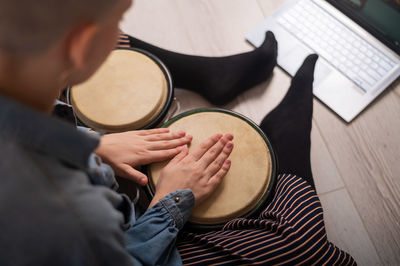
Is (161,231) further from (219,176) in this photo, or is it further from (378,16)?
(378,16)

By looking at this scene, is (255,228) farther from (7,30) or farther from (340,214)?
(7,30)

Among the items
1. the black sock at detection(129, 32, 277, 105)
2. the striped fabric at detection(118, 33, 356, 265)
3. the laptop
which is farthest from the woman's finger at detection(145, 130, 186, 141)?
the laptop

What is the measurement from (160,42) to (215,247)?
83cm

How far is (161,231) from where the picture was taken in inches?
25.9

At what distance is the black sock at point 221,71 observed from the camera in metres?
1.04

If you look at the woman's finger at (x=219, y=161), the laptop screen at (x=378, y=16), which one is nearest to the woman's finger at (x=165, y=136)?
the woman's finger at (x=219, y=161)

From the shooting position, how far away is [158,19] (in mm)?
1278

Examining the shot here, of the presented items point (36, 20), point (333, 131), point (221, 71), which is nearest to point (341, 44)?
point (333, 131)

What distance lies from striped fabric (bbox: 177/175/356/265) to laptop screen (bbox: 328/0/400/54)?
2.26 feet

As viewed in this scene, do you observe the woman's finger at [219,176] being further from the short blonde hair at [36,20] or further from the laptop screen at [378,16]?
the laptop screen at [378,16]

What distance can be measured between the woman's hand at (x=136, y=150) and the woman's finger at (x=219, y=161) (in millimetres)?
83

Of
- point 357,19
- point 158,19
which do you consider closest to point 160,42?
point 158,19

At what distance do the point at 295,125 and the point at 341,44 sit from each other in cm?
39

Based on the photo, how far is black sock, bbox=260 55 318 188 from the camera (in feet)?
3.04
